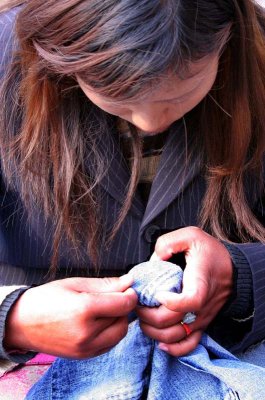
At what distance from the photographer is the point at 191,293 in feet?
3.50

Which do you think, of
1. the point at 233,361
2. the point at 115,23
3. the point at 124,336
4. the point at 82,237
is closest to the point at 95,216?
the point at 82,237

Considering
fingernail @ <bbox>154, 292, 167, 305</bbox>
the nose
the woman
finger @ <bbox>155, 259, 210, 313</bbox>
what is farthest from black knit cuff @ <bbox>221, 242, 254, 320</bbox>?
the nose

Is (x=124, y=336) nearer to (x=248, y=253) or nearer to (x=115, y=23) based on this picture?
(x=248, y=253)

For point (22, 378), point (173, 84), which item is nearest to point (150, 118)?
point (173, 84)

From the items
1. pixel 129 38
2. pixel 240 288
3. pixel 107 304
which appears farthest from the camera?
pixel 240 288

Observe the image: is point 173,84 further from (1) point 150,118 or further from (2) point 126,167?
(2) point 126,167

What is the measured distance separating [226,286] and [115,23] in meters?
0.54

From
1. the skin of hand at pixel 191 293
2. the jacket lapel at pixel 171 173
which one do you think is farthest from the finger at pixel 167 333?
the jacket lapel at pixel 171 173

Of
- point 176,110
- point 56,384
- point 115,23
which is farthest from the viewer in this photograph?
point 56,384

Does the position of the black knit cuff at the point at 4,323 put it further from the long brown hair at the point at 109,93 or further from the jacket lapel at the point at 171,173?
the jacket lapel at the point at 171,173

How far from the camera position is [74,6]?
3.07 feet

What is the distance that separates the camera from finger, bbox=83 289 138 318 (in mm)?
1016

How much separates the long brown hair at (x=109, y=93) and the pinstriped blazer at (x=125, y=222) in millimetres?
27

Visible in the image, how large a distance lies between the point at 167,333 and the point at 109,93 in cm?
41
